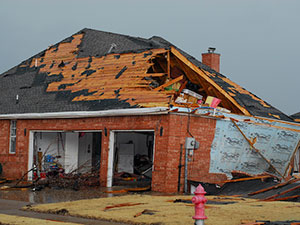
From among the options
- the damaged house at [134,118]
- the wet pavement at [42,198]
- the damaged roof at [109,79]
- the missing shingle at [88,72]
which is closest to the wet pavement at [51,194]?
the wet pavement at [42,198]

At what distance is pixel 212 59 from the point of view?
1085 inches

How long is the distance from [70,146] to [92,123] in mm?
3659

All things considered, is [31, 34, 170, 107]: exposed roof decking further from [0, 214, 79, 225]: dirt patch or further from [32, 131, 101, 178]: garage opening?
[0, 214, 79, 225]: dirt patch

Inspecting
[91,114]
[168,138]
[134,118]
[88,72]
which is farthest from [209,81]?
[88,72]

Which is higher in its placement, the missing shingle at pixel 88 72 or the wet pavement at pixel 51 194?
the missing shingle at pixel 88 72

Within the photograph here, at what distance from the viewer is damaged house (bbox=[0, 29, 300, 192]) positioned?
704 inches

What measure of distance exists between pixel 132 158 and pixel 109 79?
4.82 metres

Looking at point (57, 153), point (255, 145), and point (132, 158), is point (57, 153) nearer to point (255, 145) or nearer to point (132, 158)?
point (132, 158)

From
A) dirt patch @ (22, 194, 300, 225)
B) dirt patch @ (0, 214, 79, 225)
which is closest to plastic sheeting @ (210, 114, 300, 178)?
dirt patch @ (22, 194, 300, 225)

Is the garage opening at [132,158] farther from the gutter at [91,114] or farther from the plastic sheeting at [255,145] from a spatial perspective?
the plastic sheeting at [255,145]

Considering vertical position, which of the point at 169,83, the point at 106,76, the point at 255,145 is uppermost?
the point at 106,76

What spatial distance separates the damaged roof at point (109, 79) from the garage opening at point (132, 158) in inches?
107

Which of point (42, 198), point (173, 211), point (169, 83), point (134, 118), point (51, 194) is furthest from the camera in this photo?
point (169, 83)

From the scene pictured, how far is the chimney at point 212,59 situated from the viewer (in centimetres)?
2759
